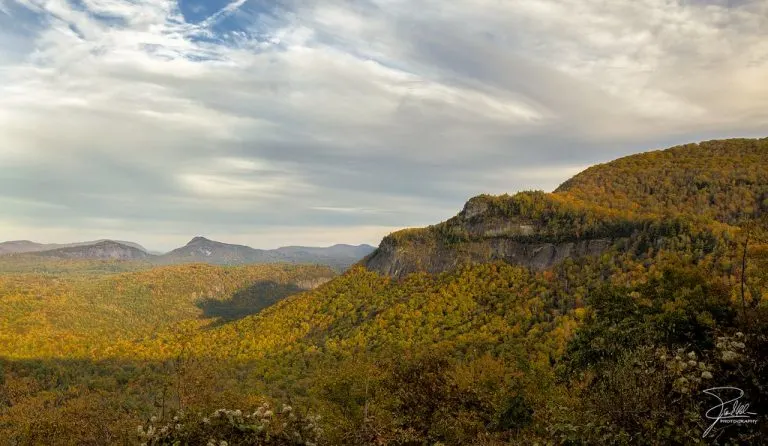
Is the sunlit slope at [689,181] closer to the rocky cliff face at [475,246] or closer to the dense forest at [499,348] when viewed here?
the dense forest at [499,348]

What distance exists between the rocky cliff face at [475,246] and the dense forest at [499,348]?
34.6 inches

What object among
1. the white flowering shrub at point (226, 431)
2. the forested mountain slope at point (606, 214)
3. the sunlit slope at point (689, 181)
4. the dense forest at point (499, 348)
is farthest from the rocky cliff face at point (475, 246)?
the white flowering shrub at point (226, 431)

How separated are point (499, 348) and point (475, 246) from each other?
56099mm

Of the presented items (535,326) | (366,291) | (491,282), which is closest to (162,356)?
(366,291)

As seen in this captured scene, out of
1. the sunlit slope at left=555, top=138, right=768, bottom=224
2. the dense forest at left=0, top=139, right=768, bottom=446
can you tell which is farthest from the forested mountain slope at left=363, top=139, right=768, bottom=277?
the dense forest at left=0, top=139, right=768, bottom=446

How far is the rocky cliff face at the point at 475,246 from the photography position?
356 feet

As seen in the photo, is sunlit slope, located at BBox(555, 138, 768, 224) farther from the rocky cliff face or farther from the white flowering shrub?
the white flowering shrub

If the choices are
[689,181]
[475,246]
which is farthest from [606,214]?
[689,181]

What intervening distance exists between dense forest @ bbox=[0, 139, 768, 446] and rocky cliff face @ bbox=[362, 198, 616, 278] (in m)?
0.88

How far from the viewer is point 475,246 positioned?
427 feet

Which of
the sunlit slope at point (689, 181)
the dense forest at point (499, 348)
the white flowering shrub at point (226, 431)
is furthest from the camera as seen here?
the sunlit slope at point (689, 181)

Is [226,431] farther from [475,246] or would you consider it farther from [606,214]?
[475,246]

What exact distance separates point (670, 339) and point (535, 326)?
5832 cm

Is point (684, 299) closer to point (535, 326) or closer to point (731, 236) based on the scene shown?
point (535, 326)
